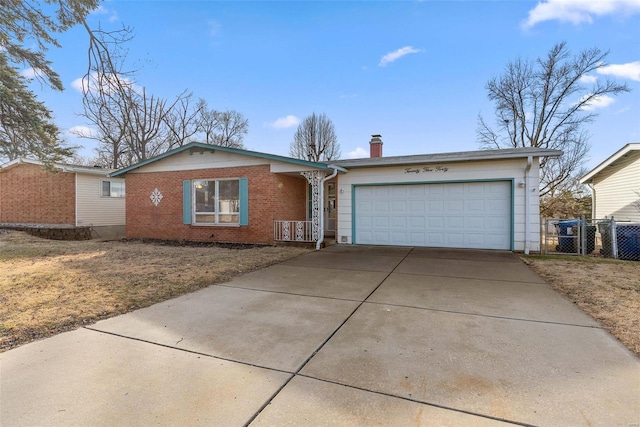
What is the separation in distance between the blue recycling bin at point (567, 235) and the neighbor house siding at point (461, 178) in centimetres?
125

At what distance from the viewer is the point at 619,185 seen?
46.4 feet

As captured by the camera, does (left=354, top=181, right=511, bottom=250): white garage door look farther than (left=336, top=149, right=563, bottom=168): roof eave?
Yes

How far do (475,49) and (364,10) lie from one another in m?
4.36

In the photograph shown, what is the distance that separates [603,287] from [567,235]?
5250 mm

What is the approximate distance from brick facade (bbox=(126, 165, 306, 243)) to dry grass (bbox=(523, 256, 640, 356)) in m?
7.53

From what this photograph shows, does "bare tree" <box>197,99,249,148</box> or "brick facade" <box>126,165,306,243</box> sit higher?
"bare tree" <box>197,99,249,148</box>

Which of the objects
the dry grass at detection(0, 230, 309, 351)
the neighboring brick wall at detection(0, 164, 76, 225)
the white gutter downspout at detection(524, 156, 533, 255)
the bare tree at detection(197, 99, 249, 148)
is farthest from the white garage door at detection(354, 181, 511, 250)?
the bare tree at detection(197, 99, 249, 148)

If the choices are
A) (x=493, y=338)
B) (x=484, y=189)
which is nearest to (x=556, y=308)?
(x=493, y=338)

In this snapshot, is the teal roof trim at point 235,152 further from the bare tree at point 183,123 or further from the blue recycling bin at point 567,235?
the bare tree at point 183,123

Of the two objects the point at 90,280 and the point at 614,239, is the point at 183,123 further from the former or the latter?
the point at 614,239

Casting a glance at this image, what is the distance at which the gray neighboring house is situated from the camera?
12.7 m

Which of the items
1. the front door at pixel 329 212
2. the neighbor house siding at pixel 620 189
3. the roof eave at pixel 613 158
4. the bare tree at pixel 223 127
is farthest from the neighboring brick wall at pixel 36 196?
the neighbor house siding at pixel 620 189

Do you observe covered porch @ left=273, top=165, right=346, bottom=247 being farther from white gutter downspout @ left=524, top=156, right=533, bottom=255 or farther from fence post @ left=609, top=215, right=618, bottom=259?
fence post @ left=609, top=215, right=618, bottom=259

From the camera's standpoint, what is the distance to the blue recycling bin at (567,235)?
32.0 ft
